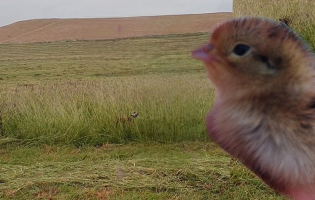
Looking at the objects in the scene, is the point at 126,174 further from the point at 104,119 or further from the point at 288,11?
the point at 288,11

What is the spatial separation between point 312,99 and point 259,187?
303cm

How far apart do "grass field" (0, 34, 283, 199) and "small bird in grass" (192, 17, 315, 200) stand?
2091mm

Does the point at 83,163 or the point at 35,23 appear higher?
the point at 35,23

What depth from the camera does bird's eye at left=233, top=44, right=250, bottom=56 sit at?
0.24 m

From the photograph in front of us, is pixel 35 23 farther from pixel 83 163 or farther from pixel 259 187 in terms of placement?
pixel 259 187

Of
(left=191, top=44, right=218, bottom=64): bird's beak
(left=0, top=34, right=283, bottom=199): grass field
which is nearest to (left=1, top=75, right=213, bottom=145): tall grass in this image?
(left=0, top=34, right=283, bottom=199): grass field

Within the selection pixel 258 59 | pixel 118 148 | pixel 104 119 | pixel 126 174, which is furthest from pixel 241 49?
pixel 104 119

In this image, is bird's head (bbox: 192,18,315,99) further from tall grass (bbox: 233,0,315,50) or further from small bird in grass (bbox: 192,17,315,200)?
tall grass (bbox: 233,0,315,50)

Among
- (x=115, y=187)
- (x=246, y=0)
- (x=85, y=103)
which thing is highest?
(x=246, y=0)

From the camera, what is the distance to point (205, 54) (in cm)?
27

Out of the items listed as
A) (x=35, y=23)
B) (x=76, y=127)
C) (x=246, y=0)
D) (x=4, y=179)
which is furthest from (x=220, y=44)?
(x=35, y=23)

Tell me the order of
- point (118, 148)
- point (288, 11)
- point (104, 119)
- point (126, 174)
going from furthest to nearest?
point (104, 119)
point (118, 148)
point (126, 174)
point (288, 11)

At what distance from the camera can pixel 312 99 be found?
24 cm

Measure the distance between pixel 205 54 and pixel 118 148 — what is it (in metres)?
4.04
